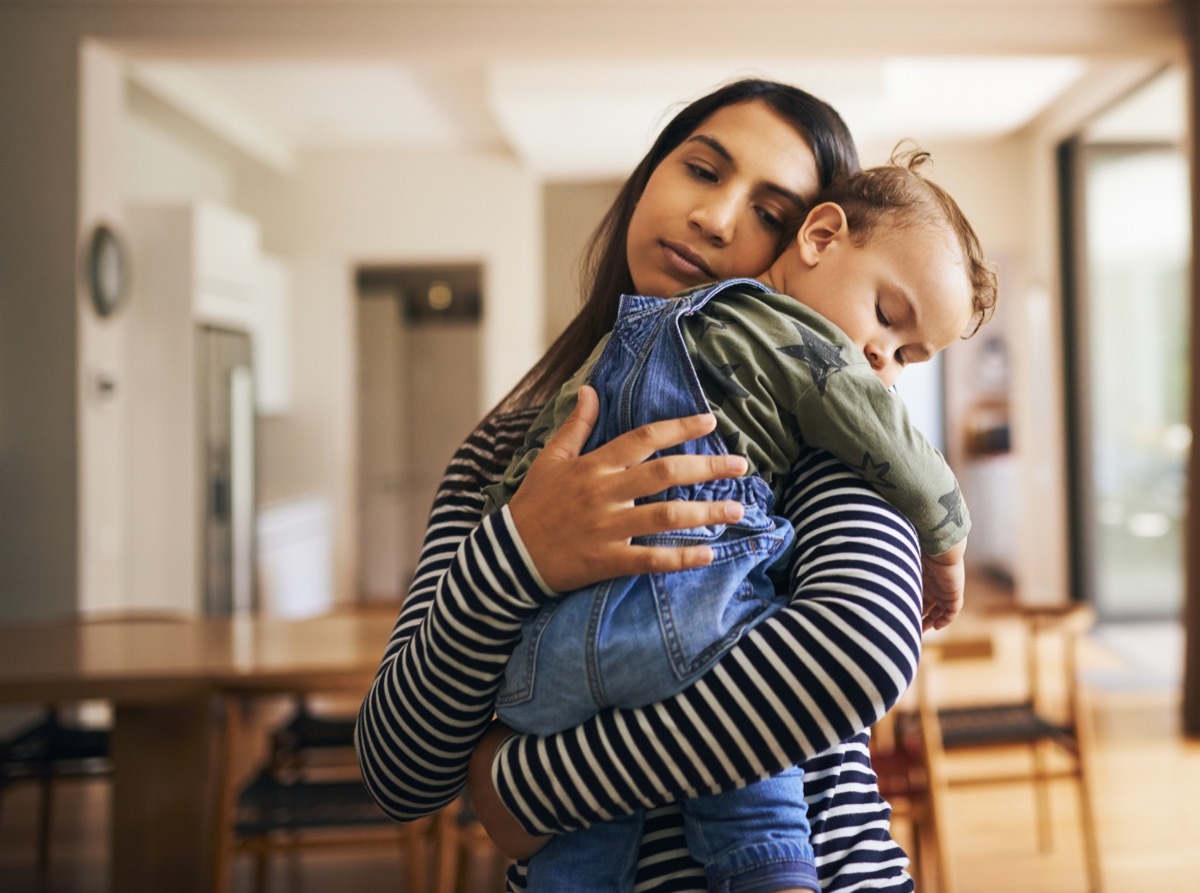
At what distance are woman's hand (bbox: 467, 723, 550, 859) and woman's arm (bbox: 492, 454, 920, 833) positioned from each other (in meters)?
0.04

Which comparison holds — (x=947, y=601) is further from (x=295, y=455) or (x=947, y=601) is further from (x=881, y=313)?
(x=295, y=455)

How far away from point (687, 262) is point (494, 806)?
1.57 ft

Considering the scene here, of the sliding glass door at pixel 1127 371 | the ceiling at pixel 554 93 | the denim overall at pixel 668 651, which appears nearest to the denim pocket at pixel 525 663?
the denim overall at pixel 668 651

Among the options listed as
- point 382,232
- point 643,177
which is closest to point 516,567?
point 643,177

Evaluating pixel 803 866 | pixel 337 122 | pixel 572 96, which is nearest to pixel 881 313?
pixel 803 866

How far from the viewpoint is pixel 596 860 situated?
0.77 m

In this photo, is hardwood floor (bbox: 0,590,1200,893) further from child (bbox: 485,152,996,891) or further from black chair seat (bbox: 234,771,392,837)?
child (bbox: 485,152,996,891)

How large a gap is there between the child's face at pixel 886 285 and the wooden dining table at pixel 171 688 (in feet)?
5.87

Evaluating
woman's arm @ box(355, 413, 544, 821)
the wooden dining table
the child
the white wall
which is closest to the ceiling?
the white wall

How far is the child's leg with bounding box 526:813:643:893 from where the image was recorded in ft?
2.53

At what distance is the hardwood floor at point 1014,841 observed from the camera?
3.15 meters

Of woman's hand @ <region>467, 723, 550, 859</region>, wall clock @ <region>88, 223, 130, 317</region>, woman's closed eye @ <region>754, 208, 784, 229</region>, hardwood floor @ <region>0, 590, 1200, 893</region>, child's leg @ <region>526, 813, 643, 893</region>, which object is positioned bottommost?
hardwood floor @ <region>0, 590, 1200, 893</region>

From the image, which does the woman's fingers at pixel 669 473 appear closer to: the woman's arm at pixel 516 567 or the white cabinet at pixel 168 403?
the woman's arm at pixel 516 567

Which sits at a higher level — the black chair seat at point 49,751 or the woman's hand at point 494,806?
the woman's hand at point 494,806
